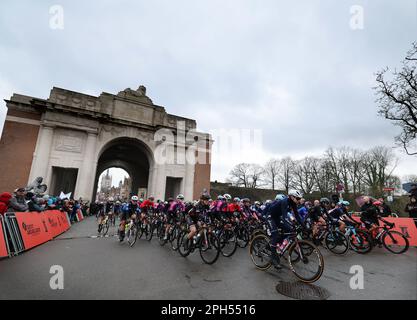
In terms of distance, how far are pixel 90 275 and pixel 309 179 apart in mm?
50123

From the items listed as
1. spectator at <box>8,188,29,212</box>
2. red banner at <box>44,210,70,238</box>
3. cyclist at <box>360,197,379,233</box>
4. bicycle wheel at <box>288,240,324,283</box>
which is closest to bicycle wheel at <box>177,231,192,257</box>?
bicycle wheel at <box>288,240,324,283</box>

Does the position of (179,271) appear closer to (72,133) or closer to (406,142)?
(406,142)

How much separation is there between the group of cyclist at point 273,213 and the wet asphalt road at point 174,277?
3.36 ft

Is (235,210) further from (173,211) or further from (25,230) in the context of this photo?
(25,230)

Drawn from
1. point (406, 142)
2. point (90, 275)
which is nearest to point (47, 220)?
point (90, 275)

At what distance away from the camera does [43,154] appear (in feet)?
67.2

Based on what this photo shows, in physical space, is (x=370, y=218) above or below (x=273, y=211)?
below

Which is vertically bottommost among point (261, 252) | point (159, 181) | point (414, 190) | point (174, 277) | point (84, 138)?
point (174, 277)

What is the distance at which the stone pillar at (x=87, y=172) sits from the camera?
2134cm

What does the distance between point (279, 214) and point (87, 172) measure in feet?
72.6

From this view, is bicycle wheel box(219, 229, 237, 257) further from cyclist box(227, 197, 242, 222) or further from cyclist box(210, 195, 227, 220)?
cyclist box(227, 197, 242, 222)

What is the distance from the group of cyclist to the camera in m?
4.98

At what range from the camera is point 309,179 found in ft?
156

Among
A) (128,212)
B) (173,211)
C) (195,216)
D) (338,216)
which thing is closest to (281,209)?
(195,216)
